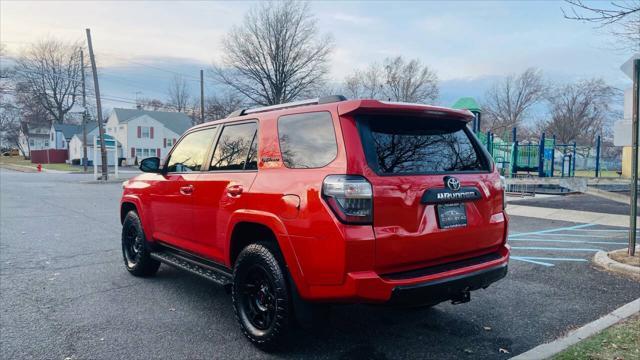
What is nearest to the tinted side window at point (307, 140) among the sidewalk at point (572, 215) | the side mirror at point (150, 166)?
the side mirror at point (150, 166)

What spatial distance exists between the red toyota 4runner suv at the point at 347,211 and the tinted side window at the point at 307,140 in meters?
0.01

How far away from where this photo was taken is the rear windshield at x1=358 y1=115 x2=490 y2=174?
10.3 ft

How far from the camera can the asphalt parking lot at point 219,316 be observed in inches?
141

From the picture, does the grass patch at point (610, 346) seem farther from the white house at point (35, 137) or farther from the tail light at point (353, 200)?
the white house at point (35, 137)

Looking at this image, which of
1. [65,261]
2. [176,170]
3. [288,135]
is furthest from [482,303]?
[65,261]

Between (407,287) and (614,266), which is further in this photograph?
(614,266)

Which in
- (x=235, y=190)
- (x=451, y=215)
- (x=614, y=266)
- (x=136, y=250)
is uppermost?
(x=235, y=190)

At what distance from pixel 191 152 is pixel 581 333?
426 cm

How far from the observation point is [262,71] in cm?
4309

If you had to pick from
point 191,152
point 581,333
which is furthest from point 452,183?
point 191,152

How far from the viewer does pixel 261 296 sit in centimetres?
361

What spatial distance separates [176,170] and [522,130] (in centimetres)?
6356

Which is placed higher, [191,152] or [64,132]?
[64,132]

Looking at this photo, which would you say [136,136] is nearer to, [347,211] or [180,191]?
[180,191]
